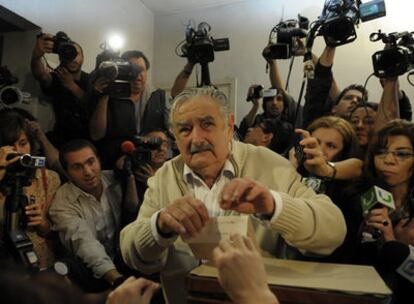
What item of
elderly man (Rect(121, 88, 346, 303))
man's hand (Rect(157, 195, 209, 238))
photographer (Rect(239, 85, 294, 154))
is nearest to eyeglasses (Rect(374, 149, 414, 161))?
elderly man (Rect(121, 88, 346, 303))

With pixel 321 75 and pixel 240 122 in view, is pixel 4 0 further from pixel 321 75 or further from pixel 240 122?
pixel 321 75

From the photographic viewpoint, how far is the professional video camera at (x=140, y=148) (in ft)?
6.61

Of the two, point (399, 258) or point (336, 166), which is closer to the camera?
point (399, 258)

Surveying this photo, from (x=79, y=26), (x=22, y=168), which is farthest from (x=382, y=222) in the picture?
(x=79, y=26)

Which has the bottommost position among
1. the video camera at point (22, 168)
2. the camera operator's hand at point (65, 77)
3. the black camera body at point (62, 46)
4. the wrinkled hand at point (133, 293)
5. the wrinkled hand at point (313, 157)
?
the wrinkled hand at point (133, 293)

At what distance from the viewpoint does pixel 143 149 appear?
79.6 inches

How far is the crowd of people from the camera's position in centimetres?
90

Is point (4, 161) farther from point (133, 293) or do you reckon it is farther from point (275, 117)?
point (275, 117)

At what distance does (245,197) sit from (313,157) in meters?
0.52

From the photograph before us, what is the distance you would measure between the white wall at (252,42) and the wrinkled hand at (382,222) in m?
1.29

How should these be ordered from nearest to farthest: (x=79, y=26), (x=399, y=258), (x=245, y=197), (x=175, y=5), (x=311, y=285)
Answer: (x=311, y=285)
(x=245, y=197)
(x=399, y=258)
(x=79, y=26)
(x=175, y=5)

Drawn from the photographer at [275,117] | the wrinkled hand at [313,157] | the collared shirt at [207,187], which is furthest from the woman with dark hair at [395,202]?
the photographer at [275,117]

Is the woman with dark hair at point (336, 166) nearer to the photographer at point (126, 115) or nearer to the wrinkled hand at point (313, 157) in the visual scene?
the wrinkled hand at point (313, 157)

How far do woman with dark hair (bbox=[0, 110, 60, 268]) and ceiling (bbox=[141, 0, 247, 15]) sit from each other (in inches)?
56.7
